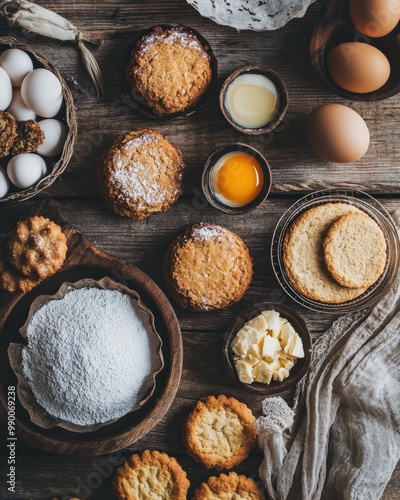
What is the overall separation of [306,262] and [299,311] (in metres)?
0.16

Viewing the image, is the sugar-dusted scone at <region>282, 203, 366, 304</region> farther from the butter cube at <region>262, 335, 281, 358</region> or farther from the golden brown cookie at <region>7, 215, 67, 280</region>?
the golden brown cookie at <region>7, 215, 67, 280</region>

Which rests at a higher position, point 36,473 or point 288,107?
point 288,107

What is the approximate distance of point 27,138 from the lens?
5.40ft

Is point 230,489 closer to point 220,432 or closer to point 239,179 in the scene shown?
point 220,432

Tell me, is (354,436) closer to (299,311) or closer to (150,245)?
(299,311)

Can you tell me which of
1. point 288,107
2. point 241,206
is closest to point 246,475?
point 241,206

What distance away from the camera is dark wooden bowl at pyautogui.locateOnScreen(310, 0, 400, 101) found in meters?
1.72

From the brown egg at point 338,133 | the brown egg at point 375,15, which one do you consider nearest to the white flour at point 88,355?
the brown egg at point 338,133

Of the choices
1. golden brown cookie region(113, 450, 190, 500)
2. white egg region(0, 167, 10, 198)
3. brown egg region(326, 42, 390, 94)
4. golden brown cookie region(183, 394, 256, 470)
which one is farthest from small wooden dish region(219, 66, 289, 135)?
golden brown cookie region(113, 450, 190, 500)

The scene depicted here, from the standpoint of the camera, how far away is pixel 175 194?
5.91 ft

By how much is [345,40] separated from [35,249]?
105cm

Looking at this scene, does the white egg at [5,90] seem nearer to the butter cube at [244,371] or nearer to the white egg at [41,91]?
the white egg at [41,91]

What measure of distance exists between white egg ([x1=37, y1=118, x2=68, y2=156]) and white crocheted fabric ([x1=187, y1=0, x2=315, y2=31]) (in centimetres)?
51

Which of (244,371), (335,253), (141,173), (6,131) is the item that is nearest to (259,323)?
(244,371)
